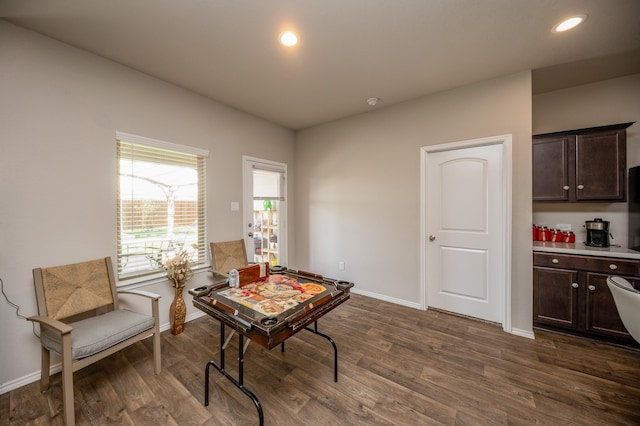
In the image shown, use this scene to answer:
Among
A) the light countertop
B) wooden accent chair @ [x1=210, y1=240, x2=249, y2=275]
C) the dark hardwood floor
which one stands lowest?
the dark hardwood floor


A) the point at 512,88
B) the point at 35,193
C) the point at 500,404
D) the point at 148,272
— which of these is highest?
the point at 512,88

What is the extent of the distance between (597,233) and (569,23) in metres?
2.10

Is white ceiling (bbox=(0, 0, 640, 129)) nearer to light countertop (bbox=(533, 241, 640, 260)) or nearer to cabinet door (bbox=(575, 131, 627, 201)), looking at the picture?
cabinet door (bbox=(575, 131, 627, 201))

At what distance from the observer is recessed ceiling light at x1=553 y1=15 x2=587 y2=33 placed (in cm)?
174

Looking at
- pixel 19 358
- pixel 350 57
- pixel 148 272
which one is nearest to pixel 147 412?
pixel 19 358

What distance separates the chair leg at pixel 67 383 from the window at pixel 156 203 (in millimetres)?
990

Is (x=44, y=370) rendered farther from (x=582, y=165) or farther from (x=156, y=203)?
(x=582, y=165)

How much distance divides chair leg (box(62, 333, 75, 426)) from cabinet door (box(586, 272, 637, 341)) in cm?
419

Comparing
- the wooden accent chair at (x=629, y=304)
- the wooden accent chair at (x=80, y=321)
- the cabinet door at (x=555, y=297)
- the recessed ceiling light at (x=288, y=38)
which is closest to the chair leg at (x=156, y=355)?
the wooden accent chair at (x=80, y=321)

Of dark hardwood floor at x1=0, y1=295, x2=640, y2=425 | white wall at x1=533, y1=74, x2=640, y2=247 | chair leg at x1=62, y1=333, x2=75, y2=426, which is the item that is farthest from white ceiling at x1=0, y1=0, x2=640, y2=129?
dark hardwood floor at x1=0, y1=295, x2=640, y2=425

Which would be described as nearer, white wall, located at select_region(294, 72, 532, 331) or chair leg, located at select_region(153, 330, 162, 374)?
chair leg, located at select_region(153, 330, 162, 374)

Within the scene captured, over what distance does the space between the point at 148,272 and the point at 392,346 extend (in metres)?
2.62

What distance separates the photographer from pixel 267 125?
12.3 ft

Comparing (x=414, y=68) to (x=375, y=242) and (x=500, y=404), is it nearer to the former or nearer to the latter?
(x=375, y=242)
